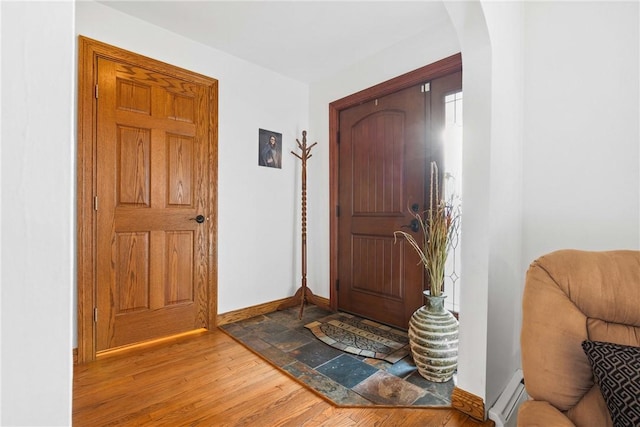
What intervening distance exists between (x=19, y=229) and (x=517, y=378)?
7.44ft

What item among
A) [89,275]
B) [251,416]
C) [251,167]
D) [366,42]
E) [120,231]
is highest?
[366,42]

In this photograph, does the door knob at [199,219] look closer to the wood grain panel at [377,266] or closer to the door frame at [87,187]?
the door frame at [87,187]

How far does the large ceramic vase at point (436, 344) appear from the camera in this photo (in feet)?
5.82

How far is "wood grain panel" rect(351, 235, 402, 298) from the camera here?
2.57 m

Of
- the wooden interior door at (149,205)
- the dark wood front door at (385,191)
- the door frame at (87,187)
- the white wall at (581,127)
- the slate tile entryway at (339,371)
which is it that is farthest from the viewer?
the dark wood front door at (385,191)

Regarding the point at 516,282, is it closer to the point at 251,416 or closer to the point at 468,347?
the point at 468,347

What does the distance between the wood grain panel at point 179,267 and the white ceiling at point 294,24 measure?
1.63 metres

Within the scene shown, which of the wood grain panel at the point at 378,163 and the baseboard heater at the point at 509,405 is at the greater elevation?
the wood grain panel at the point at 378,163

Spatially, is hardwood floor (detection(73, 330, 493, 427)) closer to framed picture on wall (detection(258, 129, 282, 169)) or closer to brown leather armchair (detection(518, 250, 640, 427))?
brown leather armchair (detection(518, 250, 640, 427))

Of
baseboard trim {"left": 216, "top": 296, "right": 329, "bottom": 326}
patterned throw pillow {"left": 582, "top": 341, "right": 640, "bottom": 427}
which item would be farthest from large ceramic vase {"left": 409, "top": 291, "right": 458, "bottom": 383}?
baseboard trim {"left": 216, "top": 296, "right": 329, "bottom": 326}

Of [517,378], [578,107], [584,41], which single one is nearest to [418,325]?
[517,378]

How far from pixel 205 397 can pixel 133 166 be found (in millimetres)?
1660

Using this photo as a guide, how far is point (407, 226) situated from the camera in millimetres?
2463

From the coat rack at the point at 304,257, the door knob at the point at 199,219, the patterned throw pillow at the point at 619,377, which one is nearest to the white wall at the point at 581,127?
the patterned throw pillow at the point at 619,377
